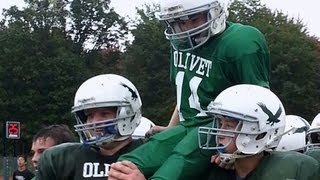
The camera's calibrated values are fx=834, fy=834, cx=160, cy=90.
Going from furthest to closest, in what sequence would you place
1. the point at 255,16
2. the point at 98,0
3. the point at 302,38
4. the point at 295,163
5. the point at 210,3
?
the point at 98,0 < the point at 255,16 < the point at 302,38 < the point at 210,3 < the point at 295,163

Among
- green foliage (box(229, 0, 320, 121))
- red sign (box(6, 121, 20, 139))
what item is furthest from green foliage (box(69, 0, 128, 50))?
red sign (box(6, 121, 20, 139))

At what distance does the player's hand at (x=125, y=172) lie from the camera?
3.76 meters

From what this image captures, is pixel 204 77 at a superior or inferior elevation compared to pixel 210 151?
superior

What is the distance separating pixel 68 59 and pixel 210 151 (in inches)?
1705

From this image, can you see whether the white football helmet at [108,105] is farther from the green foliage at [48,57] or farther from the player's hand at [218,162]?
the green foliage at [48,57]

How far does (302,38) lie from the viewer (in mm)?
46250

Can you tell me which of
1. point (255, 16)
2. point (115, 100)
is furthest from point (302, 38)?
point (115, 100)

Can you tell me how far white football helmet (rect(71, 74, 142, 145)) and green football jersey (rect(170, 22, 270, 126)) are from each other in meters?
0.29

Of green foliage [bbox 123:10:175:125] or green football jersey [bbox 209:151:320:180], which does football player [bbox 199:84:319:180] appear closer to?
green football jersey [bbox 209:151:320:180]

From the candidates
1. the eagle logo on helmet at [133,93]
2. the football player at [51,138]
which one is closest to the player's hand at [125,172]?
the eagle logo on helmet at [133,93]

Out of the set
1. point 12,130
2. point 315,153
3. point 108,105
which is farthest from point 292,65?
point 108,105

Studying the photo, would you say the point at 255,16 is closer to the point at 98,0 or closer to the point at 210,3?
the point at 98,0

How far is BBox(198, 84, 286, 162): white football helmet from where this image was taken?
3645mm

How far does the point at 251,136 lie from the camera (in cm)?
364
